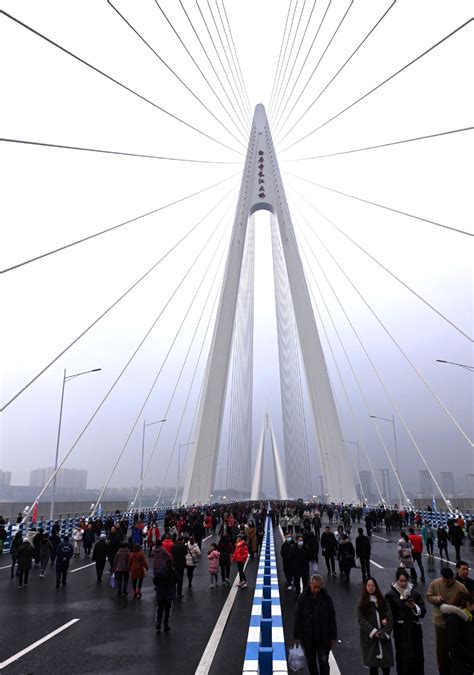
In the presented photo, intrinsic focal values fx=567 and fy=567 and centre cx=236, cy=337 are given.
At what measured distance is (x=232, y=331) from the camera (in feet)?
114

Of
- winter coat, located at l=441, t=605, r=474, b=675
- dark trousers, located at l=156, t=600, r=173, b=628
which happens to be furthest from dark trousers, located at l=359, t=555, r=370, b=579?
winter coat, located at l=441, t=605, r=474, b=675

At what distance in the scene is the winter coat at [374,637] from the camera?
5262 mm

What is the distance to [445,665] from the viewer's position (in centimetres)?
564

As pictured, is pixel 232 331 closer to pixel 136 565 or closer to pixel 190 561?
pixel 190 561

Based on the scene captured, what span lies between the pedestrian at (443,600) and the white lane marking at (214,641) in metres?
2.45

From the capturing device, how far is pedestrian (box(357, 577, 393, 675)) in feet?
17.3

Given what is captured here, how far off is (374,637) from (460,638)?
0.77 meters

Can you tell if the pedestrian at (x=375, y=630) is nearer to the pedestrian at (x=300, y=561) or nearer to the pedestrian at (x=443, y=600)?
the pedestrian at (x=443, y=600)

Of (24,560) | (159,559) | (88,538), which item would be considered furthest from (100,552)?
(88,538)

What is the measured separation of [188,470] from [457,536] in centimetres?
2134

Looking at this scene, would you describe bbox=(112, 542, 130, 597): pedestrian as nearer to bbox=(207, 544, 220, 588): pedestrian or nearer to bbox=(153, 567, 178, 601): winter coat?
bbox=(207, 544, 220, 588): pedestrian

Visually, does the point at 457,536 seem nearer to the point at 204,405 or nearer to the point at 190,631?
the point at 190,631

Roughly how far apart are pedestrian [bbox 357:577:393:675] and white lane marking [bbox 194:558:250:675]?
1845 millimetres

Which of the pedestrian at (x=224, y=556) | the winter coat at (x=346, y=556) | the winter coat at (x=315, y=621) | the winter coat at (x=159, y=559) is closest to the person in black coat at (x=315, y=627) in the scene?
the winter coat at (x=315, y=621)
